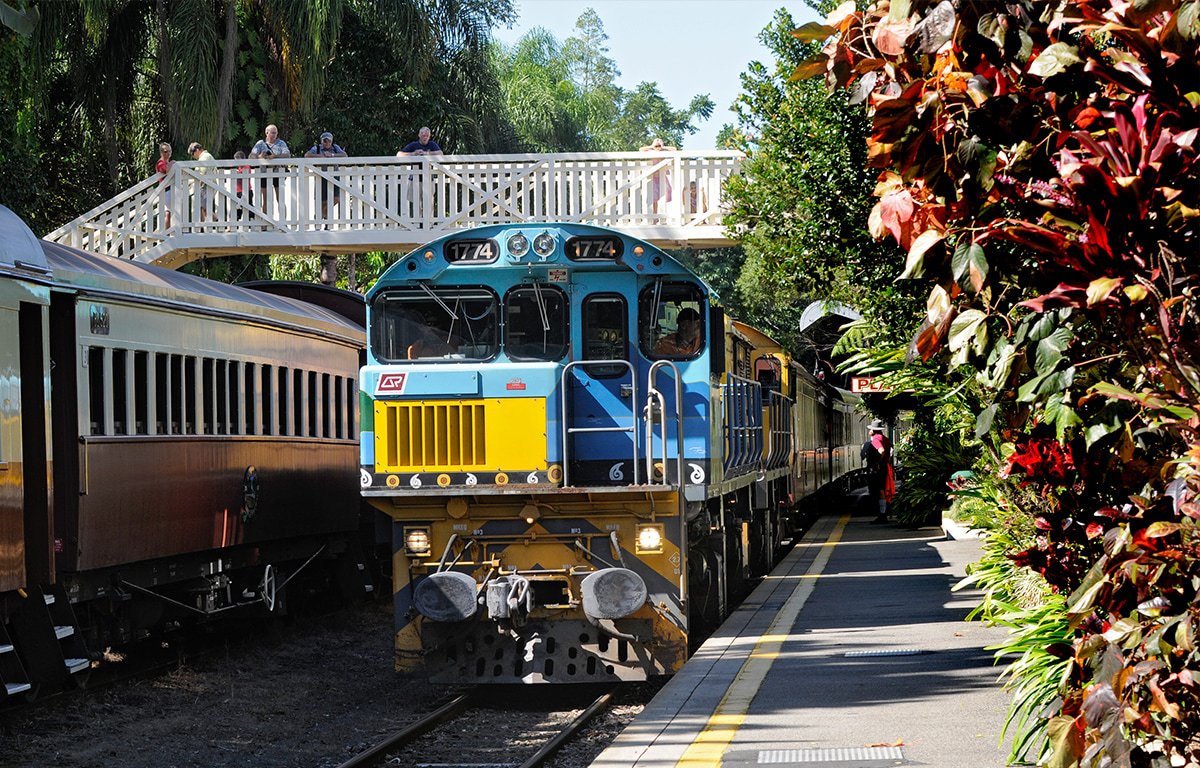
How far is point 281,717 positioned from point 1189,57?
339 inches

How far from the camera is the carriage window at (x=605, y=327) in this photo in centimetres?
1073

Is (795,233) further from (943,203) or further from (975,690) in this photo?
(943,203)

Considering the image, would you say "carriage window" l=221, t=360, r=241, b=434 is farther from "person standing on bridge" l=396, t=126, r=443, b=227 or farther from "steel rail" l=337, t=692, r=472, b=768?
"person standing on bridge" l=396, t=126, r=443, b=227

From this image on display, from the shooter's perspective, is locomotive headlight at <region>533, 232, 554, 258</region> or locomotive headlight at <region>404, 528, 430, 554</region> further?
locomotive headlight at <region>533, 232, 554, 258</region>

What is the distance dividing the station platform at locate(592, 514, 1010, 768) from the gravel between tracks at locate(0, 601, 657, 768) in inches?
37.5

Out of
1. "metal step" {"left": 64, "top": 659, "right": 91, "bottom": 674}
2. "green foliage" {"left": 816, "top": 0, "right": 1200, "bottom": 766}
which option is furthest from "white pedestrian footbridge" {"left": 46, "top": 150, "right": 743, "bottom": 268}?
"green foliage" {"left": 816, "top": 0, "right": 1200, "bottom": 766}

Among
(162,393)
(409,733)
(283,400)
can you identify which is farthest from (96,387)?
(409,733)

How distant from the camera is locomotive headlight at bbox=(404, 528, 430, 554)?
10.3 metres

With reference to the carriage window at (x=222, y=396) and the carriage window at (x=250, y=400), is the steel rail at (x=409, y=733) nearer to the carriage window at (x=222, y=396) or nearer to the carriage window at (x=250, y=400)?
the carriage window at (x=222, y=396)

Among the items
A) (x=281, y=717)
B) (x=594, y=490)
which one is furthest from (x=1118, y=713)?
(x=281, y=717)

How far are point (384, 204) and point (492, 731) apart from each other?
482 inches

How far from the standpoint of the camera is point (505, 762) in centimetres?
866

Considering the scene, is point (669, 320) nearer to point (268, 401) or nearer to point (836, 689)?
point (836, 689)

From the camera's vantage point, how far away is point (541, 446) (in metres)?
10.2
